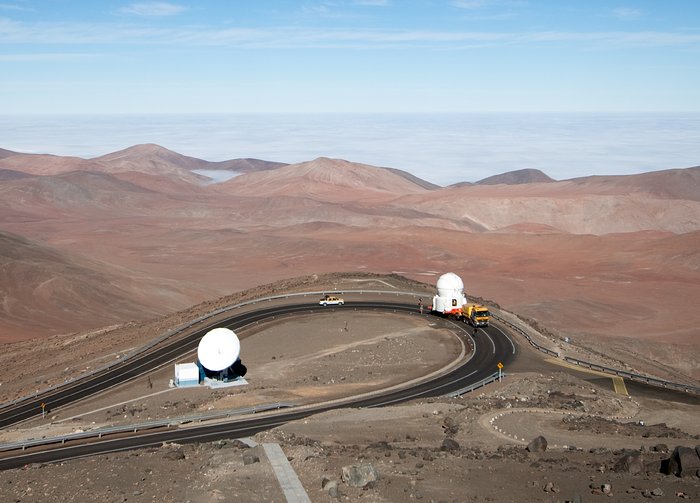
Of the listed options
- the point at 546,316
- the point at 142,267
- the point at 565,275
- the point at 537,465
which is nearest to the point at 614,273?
the point at 565,275

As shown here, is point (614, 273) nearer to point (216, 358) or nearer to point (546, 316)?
point (546, 316)

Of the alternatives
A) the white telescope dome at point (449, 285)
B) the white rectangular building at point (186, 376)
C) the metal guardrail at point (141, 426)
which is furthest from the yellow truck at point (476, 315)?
the metal guardrail at point (141, 426)

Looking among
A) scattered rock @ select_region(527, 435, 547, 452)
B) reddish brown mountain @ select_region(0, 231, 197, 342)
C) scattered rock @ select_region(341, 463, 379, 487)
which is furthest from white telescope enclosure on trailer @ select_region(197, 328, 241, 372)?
reddish brown mountain @ select_region(0, 231, 197, 342)

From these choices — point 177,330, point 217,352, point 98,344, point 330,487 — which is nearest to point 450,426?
point 330,487

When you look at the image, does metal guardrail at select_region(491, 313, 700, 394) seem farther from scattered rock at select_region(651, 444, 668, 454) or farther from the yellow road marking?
scattered rock at select_region(651, 444, 668, 454)

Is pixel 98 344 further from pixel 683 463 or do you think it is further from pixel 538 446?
pixel 683 463

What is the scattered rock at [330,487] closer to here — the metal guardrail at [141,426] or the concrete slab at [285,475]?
the concrete slab at [285,475]
